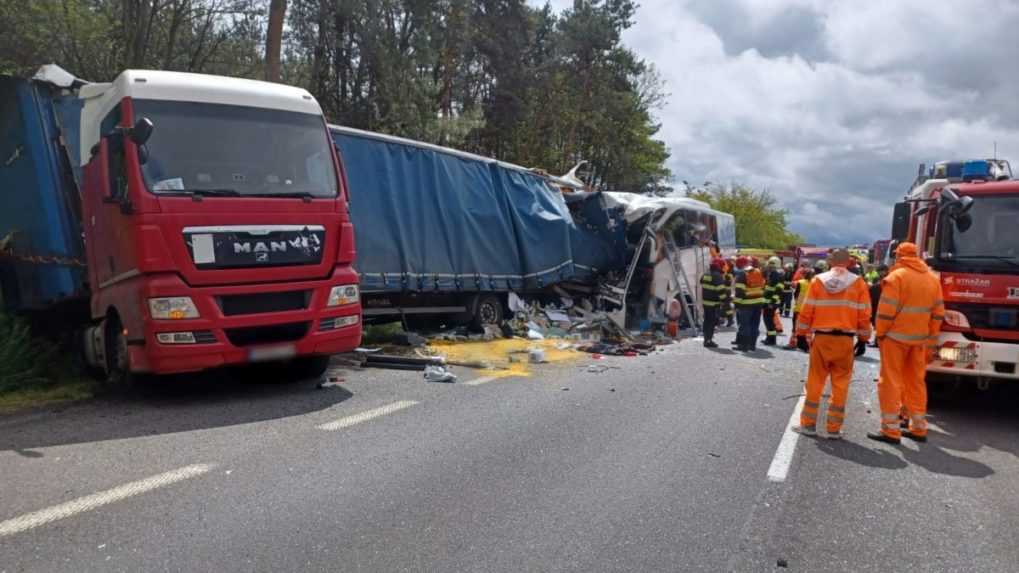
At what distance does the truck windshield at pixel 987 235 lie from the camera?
261 inches

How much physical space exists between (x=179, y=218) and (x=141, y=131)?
28.9 inches

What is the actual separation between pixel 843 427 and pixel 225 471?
5112 millimetres

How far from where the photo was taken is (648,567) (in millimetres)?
3303

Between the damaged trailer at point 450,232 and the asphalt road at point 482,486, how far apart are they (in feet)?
10.5

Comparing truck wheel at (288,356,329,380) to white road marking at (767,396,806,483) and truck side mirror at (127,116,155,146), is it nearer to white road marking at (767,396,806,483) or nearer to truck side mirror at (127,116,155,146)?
truck side mirror at (127,116,155,146)

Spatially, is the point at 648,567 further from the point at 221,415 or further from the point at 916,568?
the point at 221,415

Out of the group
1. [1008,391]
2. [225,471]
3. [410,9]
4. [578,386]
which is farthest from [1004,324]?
[410,9]

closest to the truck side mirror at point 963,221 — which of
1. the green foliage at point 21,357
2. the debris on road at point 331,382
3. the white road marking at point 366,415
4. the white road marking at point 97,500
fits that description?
the white road marking at point 366,415

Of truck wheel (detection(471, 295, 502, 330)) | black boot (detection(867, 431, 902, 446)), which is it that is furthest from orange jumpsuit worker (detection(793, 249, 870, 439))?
truck wheel (detection(471, 295, 502, 330))

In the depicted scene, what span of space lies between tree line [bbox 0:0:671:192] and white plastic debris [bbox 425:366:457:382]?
8.30m

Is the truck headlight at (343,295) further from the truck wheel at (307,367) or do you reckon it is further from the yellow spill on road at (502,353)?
the yellow spill on road at (502,353)

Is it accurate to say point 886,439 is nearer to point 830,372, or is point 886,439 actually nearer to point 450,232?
point 830,372

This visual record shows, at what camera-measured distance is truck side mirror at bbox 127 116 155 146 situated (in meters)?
5.72

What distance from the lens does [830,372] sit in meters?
6.09
